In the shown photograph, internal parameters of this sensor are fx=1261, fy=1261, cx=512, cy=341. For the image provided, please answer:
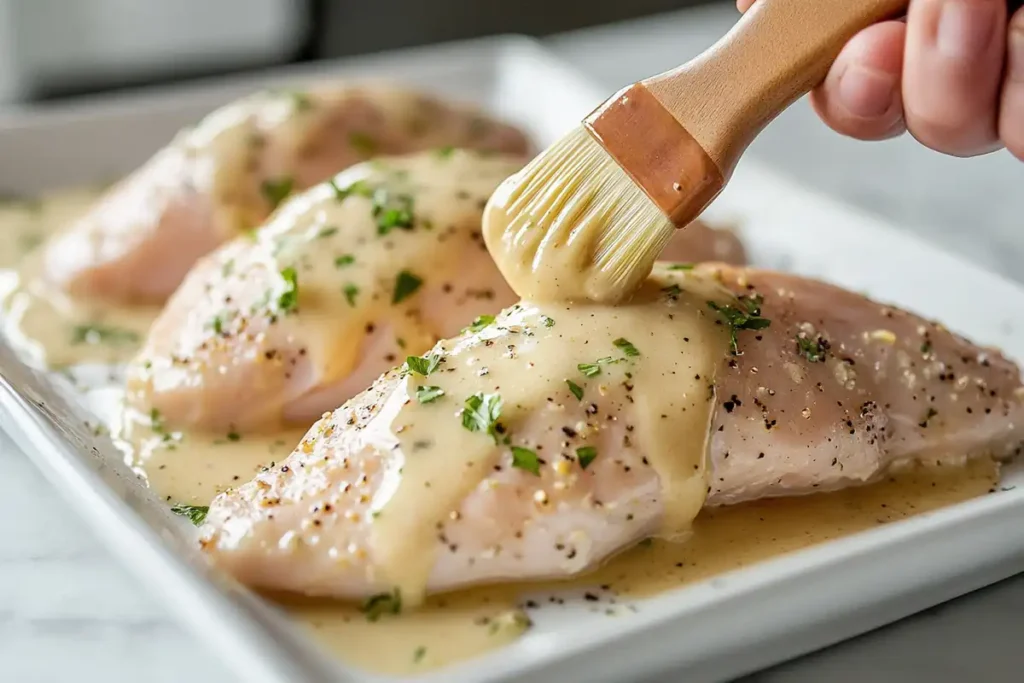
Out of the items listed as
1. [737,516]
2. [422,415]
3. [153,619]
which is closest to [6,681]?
[153,619]

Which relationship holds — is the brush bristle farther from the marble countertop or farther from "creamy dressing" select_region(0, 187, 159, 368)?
"creamy dressing" select_region(0, 187, 159, 368)

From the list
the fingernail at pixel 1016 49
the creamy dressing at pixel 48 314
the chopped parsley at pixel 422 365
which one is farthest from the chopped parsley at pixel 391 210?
the fingernail at pixel 1016 49

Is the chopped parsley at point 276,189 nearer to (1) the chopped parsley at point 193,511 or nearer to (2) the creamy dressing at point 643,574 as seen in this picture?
(1) the chopped parsley at point 193,511

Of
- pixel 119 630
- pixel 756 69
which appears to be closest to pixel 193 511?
pixel 119 630

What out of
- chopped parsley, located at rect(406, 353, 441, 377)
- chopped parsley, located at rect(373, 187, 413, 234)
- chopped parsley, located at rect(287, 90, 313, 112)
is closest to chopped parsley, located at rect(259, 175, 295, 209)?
chopped parsley, located at rect(287, 90, 313, 112)

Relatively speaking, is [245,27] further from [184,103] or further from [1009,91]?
[1009,91]

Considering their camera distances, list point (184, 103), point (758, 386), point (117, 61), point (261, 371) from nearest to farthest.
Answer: point (758, 386) → point (261, 371) → point (184, 103) → point (117, 61)
